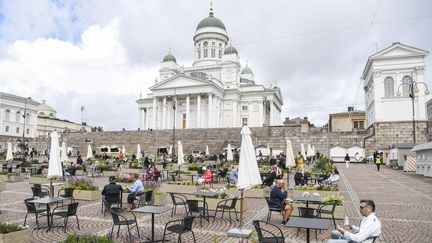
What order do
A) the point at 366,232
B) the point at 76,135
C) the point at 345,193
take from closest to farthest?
the point at 366,232, the point at 345,193, the point at 76,135

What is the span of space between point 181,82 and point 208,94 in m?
6.95

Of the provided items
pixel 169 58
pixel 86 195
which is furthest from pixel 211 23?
pixel 86 195

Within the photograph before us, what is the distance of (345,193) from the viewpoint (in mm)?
17203

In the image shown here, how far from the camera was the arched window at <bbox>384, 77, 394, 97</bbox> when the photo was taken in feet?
166

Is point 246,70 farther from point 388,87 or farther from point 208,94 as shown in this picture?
point 388,87

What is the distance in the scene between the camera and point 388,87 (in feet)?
167

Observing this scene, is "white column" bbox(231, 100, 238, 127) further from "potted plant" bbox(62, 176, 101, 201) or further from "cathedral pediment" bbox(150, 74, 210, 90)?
"potted plant" bbox(62, 176, 101, 201)

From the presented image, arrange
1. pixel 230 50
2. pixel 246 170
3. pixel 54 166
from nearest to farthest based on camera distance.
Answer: pixel 246 170
pixel 54 166
pixel 230 50

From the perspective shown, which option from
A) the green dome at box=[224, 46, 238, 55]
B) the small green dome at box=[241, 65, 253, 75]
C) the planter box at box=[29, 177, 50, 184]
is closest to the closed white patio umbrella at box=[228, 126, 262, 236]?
the planter box at box=[29, 177, 50, 184]

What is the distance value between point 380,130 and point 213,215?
45450mm

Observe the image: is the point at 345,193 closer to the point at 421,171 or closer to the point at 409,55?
the point at 421,171

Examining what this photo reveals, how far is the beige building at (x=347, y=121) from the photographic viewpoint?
84.4 meters

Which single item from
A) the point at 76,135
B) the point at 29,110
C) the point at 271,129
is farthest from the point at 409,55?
the point at 29,110

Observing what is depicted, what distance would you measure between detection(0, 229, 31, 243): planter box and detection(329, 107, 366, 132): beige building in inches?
3342
